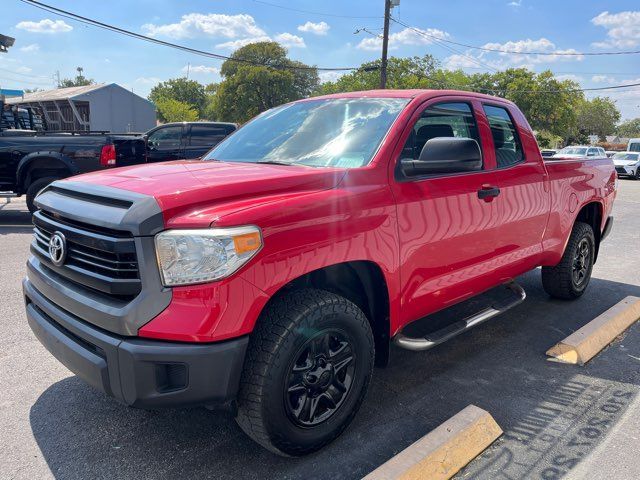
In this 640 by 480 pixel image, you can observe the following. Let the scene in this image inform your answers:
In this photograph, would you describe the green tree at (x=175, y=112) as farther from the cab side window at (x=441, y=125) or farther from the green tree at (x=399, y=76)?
the cab side window at (x=441, y=125)

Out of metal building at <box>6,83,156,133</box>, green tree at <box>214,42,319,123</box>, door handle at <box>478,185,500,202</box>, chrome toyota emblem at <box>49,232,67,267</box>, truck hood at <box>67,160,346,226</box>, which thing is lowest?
chrome toyota emblem at <box>49,232,67,267</box>

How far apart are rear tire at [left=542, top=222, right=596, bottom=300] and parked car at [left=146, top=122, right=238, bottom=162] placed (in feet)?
25.5

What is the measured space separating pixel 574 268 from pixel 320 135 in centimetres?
324

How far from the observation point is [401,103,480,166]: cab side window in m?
3.29

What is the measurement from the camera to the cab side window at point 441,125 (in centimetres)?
329

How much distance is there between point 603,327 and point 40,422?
4129 millimetres

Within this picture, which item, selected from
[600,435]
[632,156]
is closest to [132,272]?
[600,435]

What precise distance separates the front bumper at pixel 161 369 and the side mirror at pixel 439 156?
144cm

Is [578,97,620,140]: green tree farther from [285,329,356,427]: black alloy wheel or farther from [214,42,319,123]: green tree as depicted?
[285,329,356,427]: black alloy wheel

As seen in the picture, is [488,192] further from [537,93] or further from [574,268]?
[537,93]

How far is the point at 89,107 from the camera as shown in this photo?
1676 inches

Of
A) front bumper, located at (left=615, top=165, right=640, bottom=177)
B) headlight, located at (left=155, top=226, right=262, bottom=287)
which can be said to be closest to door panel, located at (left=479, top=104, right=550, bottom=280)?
headlight, located at (left=155, top=226, right=262, bottom=287)

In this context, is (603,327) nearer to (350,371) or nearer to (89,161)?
(350,371)

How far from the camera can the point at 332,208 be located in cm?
251
